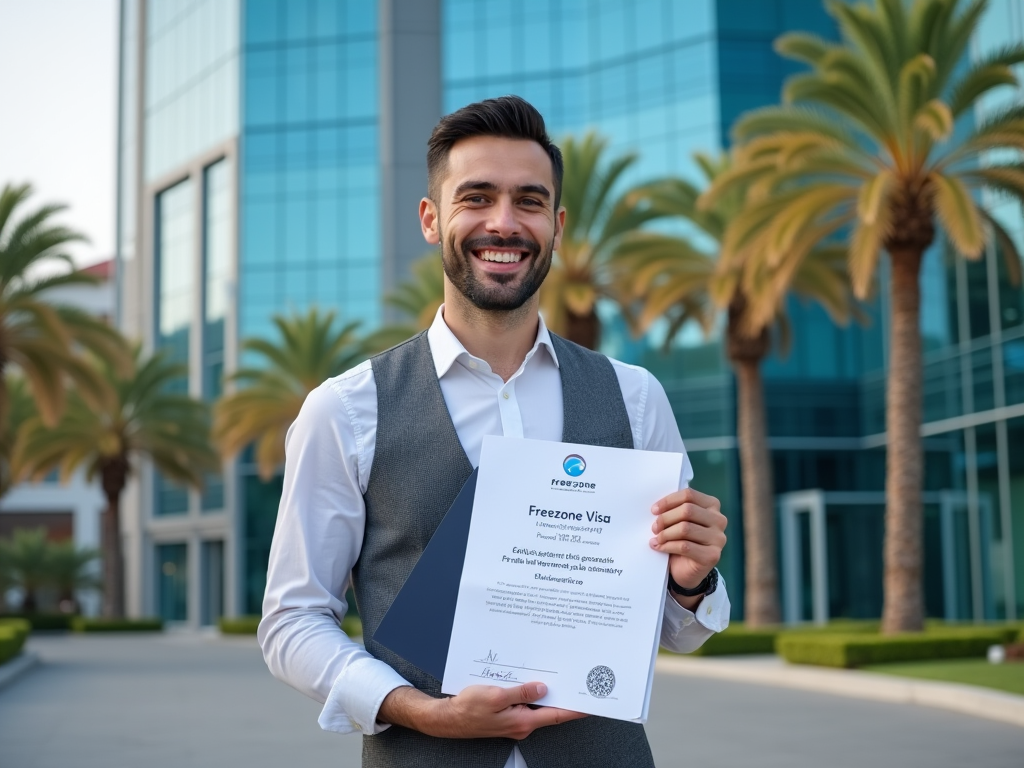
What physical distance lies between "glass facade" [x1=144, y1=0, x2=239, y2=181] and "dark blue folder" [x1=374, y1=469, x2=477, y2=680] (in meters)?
48.8

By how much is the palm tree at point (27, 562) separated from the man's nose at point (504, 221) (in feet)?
167

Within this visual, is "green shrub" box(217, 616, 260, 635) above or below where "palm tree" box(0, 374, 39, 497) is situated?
below

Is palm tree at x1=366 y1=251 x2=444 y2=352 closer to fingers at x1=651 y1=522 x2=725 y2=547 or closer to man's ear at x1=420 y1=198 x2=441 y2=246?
man's ear at x1=420 y1=198 x2=441 y2=246

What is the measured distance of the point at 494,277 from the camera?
259 centimetres

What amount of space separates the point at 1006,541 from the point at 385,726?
29.1 meters

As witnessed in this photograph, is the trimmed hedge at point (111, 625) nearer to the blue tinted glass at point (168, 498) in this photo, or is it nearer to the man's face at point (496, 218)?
the blue tinted glass at point (168, 498)

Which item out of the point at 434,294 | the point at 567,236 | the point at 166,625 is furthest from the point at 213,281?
the point at 567,236

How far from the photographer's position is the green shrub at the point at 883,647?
1888cm

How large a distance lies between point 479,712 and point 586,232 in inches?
983

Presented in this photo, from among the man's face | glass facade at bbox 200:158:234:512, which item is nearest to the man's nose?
the man's face

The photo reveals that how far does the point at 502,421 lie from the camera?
260cm

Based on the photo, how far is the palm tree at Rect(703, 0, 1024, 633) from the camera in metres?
18.9

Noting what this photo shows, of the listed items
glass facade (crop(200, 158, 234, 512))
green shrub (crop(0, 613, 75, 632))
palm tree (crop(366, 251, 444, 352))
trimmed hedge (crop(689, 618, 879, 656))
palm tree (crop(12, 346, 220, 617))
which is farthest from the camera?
glass facade (crop(200, 158, 234, 512))

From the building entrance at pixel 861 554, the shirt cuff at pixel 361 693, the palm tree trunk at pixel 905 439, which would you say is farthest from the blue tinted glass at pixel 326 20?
the shirt cuff at pixel 361 693
